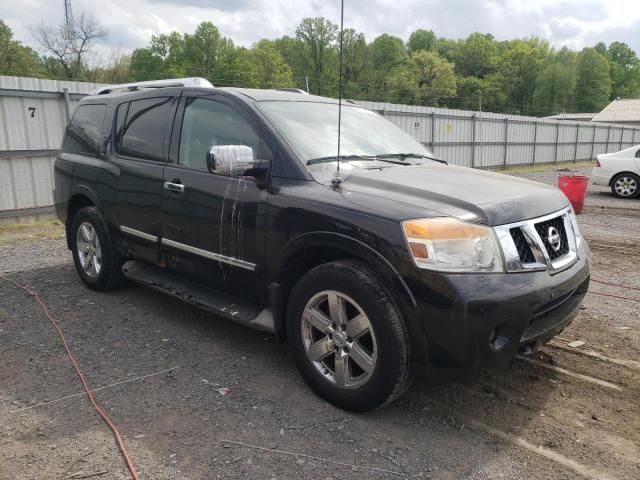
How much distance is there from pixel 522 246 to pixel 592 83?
101703 mm

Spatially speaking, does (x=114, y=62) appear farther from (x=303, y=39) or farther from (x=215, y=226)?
(x=215, y=226)

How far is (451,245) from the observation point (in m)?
2.55

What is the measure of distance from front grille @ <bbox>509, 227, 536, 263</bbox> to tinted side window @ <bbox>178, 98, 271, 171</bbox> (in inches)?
62.8

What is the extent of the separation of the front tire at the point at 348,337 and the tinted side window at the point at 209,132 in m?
1.01

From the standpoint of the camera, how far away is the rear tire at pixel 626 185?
13430 mm

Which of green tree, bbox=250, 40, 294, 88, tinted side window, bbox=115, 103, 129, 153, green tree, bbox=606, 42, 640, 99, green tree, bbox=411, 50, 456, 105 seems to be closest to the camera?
tinted side window, bbox=115, 103, 129, 153

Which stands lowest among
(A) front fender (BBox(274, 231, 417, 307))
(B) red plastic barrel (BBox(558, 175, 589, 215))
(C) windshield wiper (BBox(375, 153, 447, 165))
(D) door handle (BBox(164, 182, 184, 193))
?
(B) red plastic barrel (BBox(558, 175, 589, 215))

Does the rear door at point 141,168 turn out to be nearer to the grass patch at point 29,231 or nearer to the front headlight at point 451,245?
the front headlight at point 451,245

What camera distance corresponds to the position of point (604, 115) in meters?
65.9

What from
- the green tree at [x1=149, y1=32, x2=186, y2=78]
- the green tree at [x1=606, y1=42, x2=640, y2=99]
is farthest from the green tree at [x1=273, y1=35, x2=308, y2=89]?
the green tree at [x1=606, y1=42, x2=640, y2=99]

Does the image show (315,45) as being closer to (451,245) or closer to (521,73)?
(521,73)

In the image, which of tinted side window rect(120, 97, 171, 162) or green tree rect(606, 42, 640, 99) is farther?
green tree rect(606, 42, 640, 99)

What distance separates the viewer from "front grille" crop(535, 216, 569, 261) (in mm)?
2875

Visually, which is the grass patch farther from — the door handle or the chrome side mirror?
the chrome side mirror
